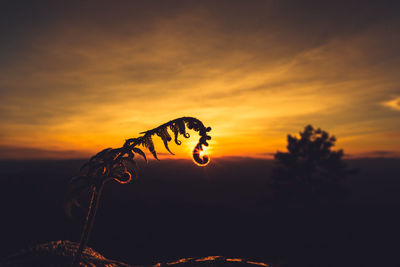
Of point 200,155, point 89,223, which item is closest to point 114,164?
point 89,223

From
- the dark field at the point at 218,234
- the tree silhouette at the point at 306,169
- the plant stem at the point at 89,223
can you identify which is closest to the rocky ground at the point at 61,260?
the plant stem at the point at 89,223

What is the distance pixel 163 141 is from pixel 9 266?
126 cm

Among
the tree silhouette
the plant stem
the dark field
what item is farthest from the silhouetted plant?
the tree silhouette

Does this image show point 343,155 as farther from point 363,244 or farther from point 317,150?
point 363,244

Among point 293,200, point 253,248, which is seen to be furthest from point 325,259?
point 253,248

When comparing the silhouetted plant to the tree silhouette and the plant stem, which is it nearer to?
the plant stem

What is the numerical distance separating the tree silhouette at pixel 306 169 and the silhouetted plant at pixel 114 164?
32.3 metres

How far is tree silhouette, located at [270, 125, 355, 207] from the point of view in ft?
104

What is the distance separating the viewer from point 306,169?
3219cm

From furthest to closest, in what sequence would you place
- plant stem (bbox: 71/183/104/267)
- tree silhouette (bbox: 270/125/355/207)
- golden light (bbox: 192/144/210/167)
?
tree silhouette (bbox: 270/125/355/207) → golden light (bbox: 192/144/210/167) → plant stem (bbox: 71/183/104/267)

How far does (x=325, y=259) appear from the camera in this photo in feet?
84.9

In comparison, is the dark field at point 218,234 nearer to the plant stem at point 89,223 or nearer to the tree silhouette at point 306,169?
the tree silhouette at point 306,169

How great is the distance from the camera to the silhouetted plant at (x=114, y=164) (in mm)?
1477

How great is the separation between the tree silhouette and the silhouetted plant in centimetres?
3230
